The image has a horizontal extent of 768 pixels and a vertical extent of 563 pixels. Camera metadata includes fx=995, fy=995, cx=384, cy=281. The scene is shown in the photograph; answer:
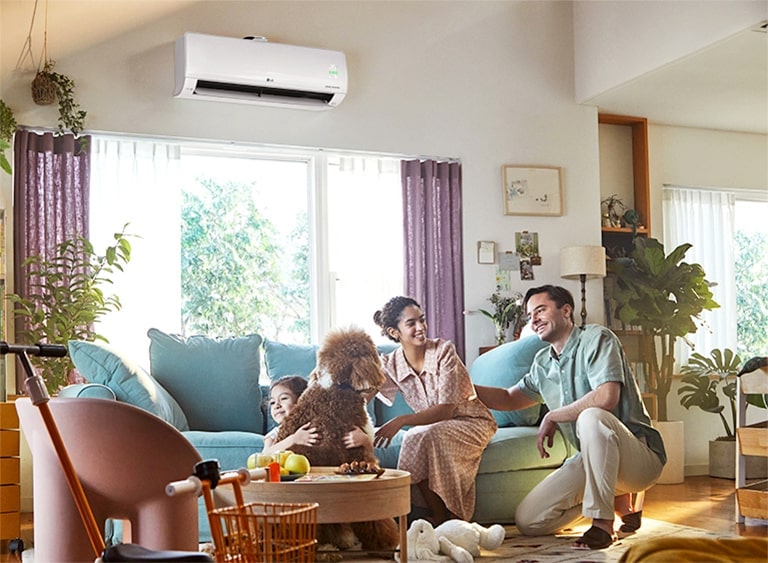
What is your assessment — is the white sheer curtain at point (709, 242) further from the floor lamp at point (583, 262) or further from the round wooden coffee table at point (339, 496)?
the round wooden coffee table at point (339, 496)

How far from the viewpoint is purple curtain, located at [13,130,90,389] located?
5277 mm

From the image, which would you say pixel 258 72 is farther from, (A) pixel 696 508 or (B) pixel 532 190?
(A) pixel 696 508

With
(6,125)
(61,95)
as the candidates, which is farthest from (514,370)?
(6,125)

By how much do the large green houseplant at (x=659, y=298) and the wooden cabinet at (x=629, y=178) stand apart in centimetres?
21

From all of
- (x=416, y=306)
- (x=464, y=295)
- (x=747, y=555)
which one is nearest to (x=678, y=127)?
(x=464, y=295)

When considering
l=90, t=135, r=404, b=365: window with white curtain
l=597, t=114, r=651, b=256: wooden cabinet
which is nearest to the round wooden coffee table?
l=90, t=135, r=404, b=365: window with white curtain

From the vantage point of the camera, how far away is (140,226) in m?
5.64

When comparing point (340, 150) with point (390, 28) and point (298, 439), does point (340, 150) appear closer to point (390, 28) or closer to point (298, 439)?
point (390, 28)

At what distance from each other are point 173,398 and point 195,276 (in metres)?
1.12

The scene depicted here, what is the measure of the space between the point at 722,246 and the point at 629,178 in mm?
1033

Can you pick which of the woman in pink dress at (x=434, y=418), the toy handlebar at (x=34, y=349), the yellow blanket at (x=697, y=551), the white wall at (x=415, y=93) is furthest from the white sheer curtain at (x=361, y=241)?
the yellow blanket at (x=697, y=551)

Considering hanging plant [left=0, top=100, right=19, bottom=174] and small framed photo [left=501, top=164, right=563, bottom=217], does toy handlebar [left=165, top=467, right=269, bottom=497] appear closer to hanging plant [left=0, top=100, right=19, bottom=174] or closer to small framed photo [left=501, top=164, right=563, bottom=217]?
hanging plant [left=0, top=100, right=19, bottom=174]

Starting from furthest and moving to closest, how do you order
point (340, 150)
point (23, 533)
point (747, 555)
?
point (340, 150), point (23, 533), point (747, 555)

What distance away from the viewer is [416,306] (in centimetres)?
491
